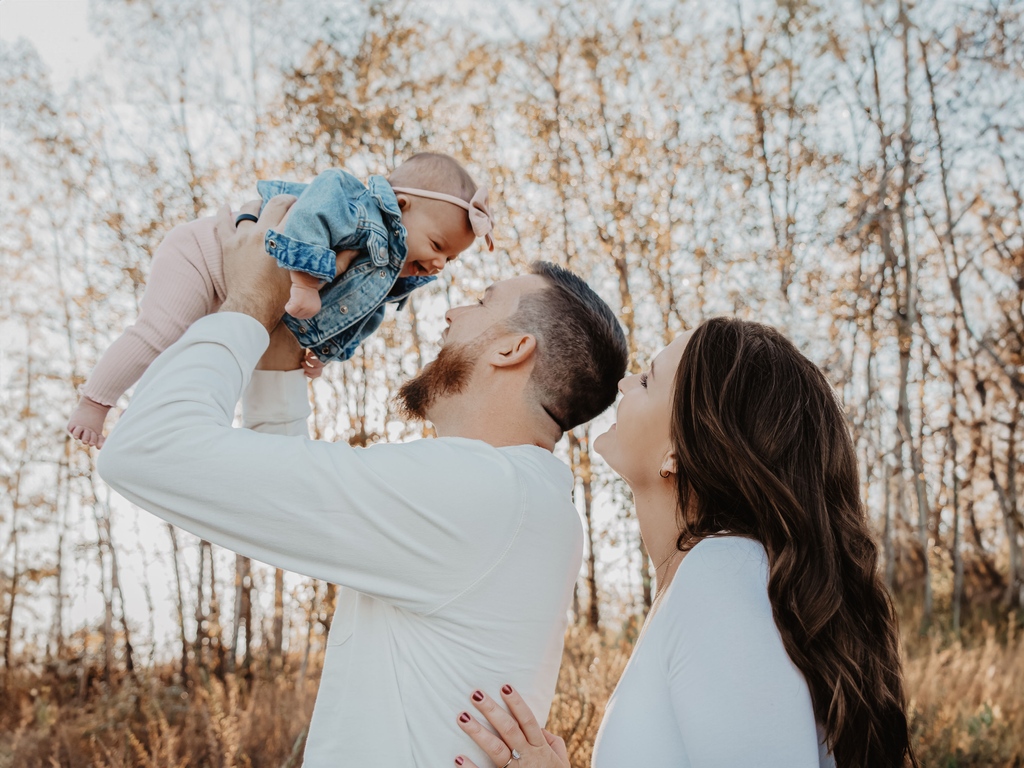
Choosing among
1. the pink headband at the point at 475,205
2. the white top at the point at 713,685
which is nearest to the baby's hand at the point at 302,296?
the pink headband at the point at 475,205

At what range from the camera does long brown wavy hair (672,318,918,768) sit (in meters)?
1.52

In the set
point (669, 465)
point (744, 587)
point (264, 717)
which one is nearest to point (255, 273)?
point (669, 465)

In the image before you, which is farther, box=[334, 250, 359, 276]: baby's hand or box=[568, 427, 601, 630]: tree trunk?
box=[568, 427, 601, 630]: tree trunk

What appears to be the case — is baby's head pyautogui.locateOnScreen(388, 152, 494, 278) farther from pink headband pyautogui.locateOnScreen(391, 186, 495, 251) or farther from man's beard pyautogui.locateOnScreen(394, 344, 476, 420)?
man's beard pyautogui.locateOnScreen(394, 344, 476, 420)

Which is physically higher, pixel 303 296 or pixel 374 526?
pixel 303 296

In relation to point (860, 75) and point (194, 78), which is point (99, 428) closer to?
point (194, 78)

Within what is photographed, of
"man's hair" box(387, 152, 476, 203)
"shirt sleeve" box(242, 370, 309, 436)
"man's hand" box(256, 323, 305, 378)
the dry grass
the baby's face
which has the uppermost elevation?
"man's hair" box(387, 152, 476, 203)

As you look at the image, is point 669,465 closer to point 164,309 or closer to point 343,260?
point 343,260

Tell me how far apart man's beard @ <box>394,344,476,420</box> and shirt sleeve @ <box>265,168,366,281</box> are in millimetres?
317

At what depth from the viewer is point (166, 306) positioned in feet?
5.70

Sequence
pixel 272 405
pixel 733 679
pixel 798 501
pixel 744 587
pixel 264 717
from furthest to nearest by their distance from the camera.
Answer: pixel 264 717 < pixel 272 405 < pixel 798 501 < pixel 744 587 < pixel 733 679

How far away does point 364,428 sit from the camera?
6.21 m

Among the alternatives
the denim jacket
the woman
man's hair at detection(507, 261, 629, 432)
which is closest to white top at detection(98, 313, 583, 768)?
the woman

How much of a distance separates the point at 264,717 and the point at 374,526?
3.70 metres
